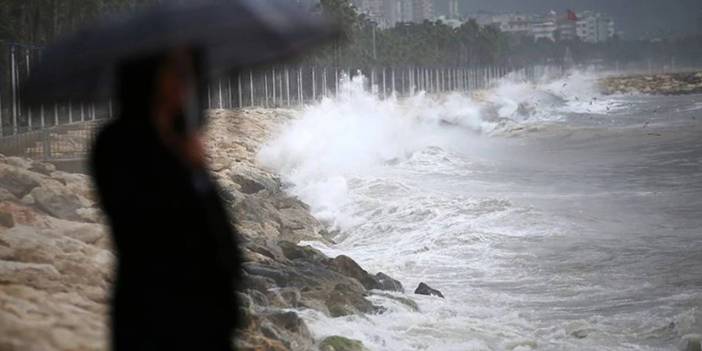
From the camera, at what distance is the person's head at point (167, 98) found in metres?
2.82

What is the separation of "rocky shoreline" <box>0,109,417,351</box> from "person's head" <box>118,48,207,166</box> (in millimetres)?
1547

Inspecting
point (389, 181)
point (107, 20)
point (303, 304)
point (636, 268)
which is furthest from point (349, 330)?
point (389, 181)

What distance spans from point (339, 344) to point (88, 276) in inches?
93.4

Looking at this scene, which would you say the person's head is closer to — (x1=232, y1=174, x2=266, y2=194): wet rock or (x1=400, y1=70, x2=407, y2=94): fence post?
(x1=232, y1=174, x2=266, y2=194): wet rock

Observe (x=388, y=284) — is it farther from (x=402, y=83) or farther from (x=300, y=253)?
(x=402, y=83)

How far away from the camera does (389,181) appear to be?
29219mm

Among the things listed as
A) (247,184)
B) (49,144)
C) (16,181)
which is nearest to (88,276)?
(16,181)

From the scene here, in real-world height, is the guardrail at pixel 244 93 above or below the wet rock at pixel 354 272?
above

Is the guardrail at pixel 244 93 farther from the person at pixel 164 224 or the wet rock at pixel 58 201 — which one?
the wet rock at pixel 58 201

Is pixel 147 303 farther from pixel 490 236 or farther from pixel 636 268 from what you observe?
pixel 490 236

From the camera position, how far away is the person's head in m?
2.82

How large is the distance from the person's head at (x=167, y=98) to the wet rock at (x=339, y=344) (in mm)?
7303

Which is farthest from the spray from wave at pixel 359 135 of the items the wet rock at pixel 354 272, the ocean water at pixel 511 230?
the wet rock at pixel 354 272

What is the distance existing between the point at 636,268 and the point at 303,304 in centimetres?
632
